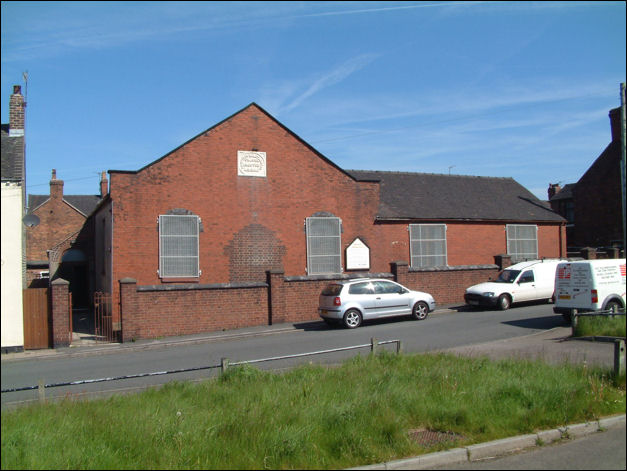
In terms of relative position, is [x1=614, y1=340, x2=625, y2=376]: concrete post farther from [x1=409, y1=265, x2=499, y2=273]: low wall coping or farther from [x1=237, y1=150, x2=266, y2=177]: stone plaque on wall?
[x1=237, y1=150, x2=266, y2=177]: stone plaque on wall

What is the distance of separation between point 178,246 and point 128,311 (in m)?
3.63

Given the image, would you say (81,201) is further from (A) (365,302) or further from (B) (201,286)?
(A) (365,302)

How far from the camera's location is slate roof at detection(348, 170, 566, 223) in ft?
88.6

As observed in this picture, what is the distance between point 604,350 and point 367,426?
6526 mm

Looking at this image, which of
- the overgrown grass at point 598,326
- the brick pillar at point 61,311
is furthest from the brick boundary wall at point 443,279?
the brick pillar at point 61,311

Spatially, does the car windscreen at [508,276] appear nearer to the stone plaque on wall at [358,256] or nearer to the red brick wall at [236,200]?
the red brick wall at [236,200]

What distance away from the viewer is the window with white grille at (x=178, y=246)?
69.3 feet

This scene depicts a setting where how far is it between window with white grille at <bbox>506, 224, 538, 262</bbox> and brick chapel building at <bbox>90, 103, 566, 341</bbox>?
1.68m

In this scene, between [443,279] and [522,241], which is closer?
[443,279]

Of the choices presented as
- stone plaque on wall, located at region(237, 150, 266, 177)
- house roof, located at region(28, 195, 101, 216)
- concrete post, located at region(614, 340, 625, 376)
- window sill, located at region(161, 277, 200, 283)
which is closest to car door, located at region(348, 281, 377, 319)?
window sill, located at region(161, 277, 200, 283)

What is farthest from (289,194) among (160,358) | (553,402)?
(553,402)

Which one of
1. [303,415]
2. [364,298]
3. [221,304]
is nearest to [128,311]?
[221,304]

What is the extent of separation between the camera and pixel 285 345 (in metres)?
16.2

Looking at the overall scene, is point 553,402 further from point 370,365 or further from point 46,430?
point 46,430
